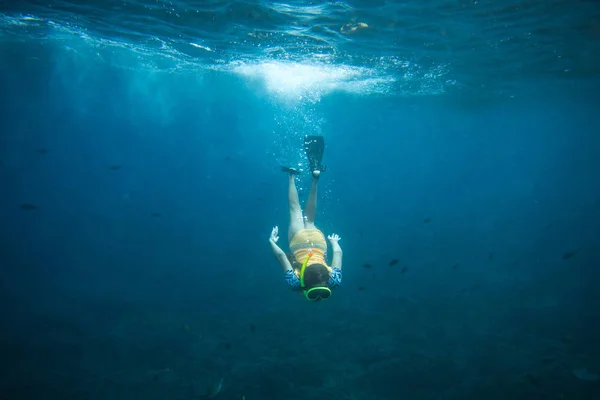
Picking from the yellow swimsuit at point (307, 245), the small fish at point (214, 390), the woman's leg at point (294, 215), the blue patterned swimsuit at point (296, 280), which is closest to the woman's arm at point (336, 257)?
the yellow swimsuit at point (307, 245)

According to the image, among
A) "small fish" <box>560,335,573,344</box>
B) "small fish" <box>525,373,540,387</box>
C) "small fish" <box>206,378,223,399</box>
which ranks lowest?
"small fish" <box>206,378,223,399</box>

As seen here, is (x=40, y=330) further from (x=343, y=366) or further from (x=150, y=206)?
(x=150, y=206)

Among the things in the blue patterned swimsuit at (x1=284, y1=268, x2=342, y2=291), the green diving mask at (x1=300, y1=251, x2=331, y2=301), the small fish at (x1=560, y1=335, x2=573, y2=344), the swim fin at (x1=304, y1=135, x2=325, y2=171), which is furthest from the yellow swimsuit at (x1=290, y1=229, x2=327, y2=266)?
the small fish at (x1=560, y1=335, x2=573, y2=344)

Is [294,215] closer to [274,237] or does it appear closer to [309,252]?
[274,237]

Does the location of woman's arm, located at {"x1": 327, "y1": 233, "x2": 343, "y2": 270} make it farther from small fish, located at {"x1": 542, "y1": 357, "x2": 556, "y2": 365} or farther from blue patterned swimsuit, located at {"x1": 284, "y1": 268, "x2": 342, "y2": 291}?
small fish, located at {"x1": 542, "y1": 357, "x2": 556, "y2": 365}

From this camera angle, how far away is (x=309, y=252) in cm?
755

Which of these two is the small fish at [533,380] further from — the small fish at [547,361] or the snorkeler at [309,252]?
the snorkeler at [309,252]

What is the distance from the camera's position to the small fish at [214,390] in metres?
8.95

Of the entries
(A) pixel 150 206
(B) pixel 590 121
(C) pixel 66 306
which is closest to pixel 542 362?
(C) pixel 66 306

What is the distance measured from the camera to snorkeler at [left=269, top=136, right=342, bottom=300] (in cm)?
632

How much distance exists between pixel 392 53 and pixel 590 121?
52099mm

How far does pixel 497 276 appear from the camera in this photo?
17.7 meters

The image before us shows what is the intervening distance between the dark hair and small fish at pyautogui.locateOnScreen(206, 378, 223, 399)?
4972 mm

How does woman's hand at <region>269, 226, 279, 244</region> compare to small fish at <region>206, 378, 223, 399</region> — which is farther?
small fish at <region>206, 378, 223, 399</region>
